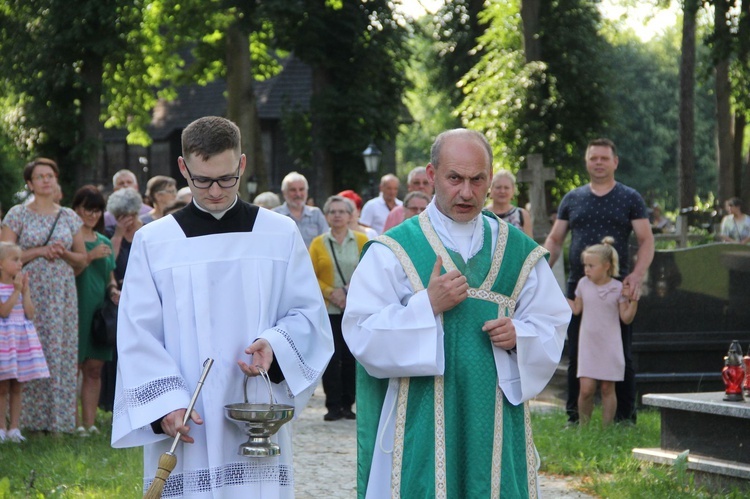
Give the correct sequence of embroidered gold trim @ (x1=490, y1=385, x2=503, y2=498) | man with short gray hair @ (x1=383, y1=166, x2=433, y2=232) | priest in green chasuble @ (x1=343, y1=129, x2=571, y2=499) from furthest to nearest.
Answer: man with short gray hair @ (x1=383, y1=166, x2=433, y2=232)
embroidered gold trim @ (x1=490, y1=385, x2=503, y2=498)
priest in green chasuble @ (x1=343, y1=129, x2=571, y2=499)

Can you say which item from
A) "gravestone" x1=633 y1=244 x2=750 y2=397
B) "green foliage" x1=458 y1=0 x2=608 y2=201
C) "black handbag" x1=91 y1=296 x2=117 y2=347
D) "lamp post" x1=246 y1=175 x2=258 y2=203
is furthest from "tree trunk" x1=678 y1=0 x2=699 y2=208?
"black handbag" x1=91 y1=296 x2=117 y2=347

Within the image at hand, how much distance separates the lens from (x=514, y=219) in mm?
10906

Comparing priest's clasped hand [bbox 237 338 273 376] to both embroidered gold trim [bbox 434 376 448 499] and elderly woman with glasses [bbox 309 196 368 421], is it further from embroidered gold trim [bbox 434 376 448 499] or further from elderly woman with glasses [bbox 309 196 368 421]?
elderly woman with glasses [bbox 309 196 368 421]

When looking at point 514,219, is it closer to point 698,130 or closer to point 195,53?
point 195,53

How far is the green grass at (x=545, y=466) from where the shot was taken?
7.68 meters

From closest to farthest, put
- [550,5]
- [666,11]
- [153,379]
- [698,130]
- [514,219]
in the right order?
[153,379] < [514,219] < [666,11] < [550,5] < [698,130]

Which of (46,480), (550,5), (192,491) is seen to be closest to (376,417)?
(192,491)

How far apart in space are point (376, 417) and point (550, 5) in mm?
30102

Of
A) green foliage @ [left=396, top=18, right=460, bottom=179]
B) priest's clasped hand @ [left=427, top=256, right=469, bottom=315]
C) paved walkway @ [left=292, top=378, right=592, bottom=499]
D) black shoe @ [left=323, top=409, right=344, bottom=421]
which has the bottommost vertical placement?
paved walkway @ [left=292, top=378, right=592, bottom=499]

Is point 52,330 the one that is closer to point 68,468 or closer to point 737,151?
point 68,468

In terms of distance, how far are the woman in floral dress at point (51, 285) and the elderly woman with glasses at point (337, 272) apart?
224 cm

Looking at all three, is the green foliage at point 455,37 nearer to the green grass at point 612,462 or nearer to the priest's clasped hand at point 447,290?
the green grass at point 612,462

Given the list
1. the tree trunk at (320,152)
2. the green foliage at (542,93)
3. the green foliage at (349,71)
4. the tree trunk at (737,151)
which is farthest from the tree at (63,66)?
the tree trunk at (737,151)

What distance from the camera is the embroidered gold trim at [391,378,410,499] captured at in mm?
4867
